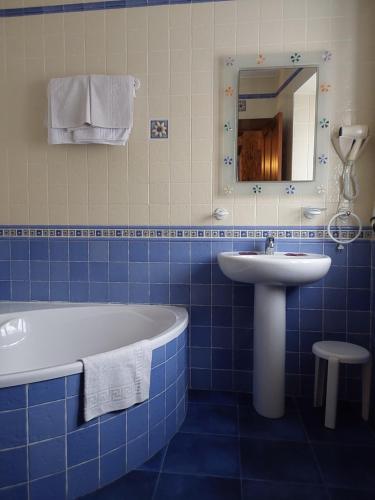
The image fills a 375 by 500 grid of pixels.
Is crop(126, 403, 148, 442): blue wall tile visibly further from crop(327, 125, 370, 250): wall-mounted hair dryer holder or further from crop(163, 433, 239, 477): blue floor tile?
crop(327, 125, 370, 250): wall-mounted hair dryer holder

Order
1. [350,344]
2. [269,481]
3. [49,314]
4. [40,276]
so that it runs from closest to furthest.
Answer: [269,481] < [350,344] < [49,314] < [40,276]

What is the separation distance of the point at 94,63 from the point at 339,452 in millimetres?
2523

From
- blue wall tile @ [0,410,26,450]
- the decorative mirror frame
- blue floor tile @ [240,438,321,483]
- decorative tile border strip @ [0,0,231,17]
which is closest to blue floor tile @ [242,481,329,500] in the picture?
blue floor tile @ [240,438,321,483]

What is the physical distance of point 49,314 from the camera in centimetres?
208

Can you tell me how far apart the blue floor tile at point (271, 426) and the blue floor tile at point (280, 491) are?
0.31m

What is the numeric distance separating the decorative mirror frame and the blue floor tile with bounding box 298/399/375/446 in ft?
4.11

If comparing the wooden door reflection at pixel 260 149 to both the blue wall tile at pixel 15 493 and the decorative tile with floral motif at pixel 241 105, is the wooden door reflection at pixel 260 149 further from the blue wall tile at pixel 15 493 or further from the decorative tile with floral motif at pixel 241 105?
the blue wall tile at pixel 15 493

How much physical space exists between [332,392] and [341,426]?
0.22 metres

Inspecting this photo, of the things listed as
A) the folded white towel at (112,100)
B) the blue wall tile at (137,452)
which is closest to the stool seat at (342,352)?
the blue wall tile at (137,452)

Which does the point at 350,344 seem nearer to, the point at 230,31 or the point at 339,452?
the point at 339,452

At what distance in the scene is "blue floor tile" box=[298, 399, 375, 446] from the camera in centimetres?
170

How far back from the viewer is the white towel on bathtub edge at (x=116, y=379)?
4.38ft

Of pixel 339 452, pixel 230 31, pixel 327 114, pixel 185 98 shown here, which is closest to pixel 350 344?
pixel 339 452

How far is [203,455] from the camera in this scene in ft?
5.15
